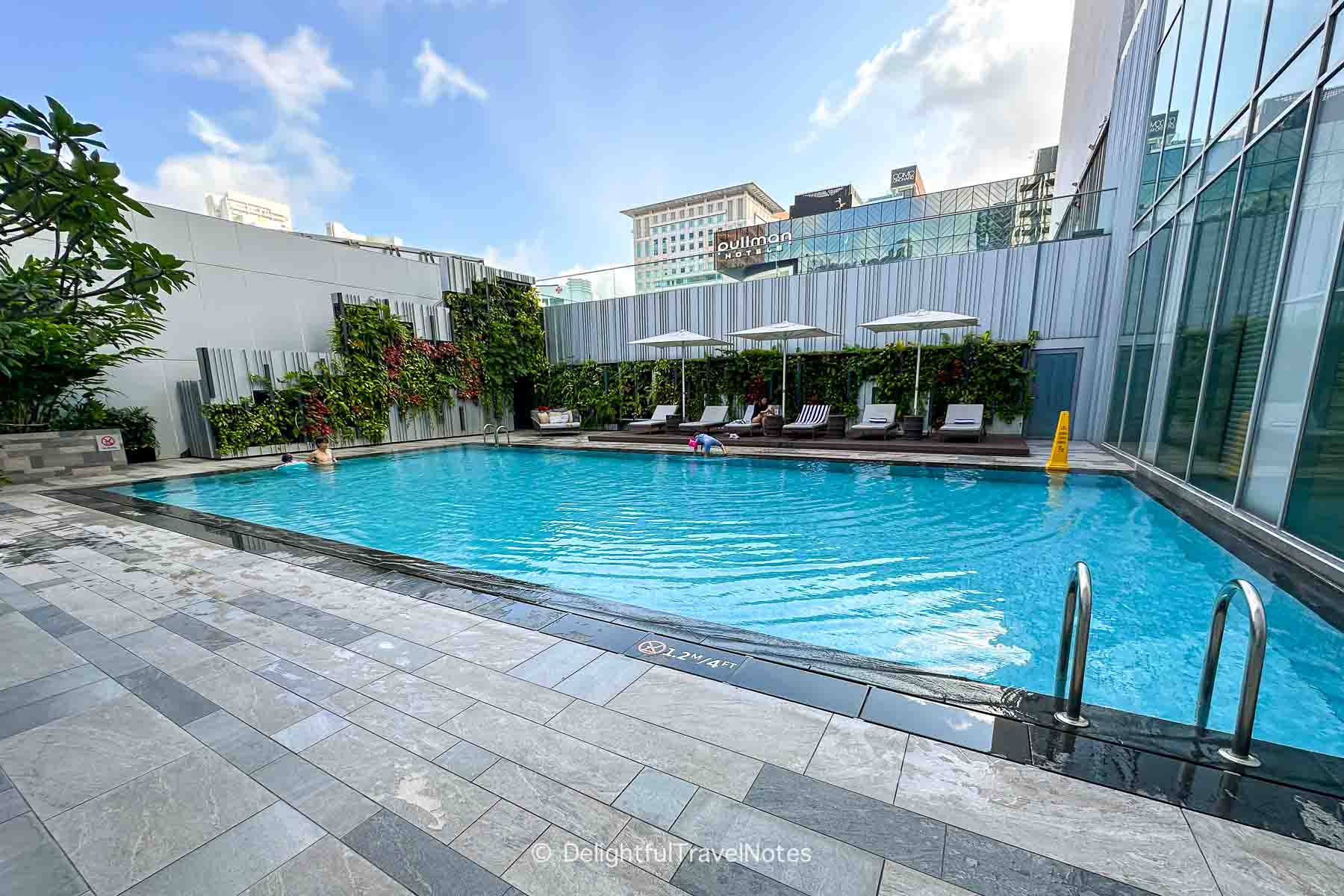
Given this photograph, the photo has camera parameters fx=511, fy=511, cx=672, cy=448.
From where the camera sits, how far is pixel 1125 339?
9.05 meters

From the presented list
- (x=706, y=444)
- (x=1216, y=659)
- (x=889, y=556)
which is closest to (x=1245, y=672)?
(x=1216, y=659)

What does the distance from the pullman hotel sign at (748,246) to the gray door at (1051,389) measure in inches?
257

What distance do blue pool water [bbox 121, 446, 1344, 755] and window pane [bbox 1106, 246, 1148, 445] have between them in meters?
2.98

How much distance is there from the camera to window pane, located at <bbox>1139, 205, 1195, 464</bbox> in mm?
6668

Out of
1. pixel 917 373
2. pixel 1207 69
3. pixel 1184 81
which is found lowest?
pixel 917 373

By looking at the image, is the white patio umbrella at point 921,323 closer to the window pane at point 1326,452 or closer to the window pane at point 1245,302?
the window pane at point 1245,302

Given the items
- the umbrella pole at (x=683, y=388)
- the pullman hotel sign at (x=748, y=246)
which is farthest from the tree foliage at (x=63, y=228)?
the pullman hotel sign at (x=748, y=246)

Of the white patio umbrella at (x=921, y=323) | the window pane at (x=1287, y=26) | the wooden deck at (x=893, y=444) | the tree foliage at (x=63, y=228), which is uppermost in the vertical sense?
the window pane at (x=1287, y=26)

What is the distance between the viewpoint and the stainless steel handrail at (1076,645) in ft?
6.19

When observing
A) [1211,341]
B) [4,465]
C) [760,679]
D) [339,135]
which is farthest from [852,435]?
[339,135]

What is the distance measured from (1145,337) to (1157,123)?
3.36m

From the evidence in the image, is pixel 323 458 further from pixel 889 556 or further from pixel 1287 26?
pixel 1287 26

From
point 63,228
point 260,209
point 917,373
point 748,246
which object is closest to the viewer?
point 63,228

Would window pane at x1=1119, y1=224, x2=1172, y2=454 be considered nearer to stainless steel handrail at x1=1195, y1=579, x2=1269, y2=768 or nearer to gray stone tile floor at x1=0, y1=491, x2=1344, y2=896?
stainless steel handrail at x1=1195, y1=579, x2=1269, y2=768
